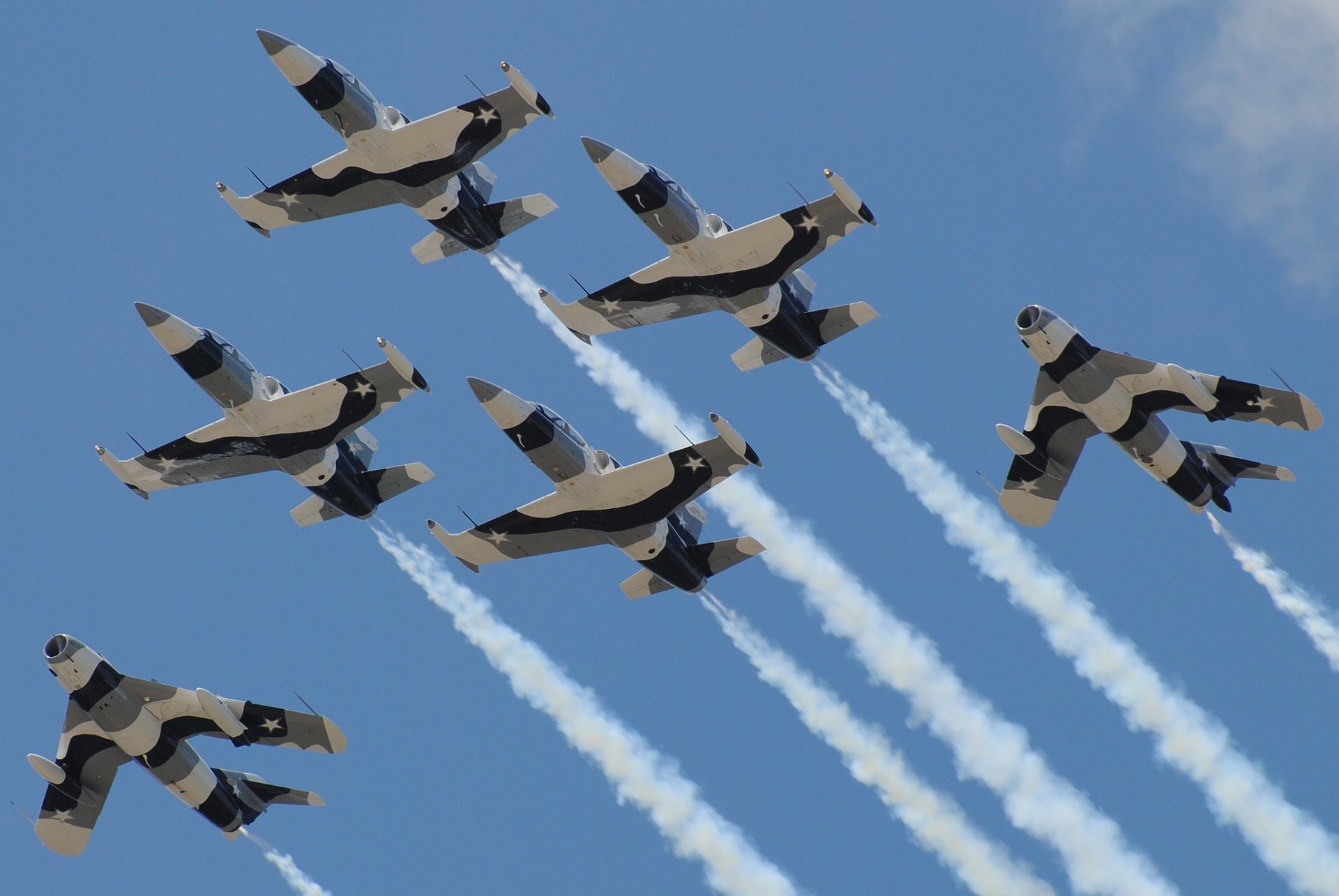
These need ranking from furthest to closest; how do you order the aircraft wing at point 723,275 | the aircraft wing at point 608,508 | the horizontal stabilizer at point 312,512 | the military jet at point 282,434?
the horizontal stabilizer at point 312,512 → the aircraft wing at point 723,275 → the military jet at point 282,434 → the aircraft wing at point 608,508

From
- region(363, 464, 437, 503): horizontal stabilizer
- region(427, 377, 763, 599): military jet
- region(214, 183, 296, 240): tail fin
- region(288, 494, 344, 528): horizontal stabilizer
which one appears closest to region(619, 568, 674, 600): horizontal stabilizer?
region(427, 377, 763, 599): military jet

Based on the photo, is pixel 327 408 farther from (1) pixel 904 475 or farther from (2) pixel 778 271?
(1) pixel 904 475

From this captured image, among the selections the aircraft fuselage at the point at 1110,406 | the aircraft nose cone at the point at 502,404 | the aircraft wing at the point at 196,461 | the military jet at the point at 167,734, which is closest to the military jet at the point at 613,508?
the aircraft nose cone at the point at 502,404

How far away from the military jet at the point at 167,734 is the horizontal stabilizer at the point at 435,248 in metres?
16.4

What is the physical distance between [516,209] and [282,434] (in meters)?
11.1

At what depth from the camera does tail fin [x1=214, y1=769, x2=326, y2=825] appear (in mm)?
71312

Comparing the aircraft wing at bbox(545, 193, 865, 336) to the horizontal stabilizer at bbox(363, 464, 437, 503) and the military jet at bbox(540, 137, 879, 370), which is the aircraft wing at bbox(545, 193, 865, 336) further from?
the horizontal stabilizer at bbox(363, 464, 437, 503)

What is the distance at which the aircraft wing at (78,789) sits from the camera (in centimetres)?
7138

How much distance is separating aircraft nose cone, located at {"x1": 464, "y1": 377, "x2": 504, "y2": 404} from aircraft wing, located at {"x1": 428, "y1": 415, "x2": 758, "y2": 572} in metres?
4.38

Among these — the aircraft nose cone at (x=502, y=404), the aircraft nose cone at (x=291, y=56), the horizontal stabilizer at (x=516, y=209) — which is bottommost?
the aircraft nose cone at (x=502, y=404)

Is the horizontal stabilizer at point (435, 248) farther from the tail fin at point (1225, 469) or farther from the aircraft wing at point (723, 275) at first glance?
the tail fin at point (1225, 469)

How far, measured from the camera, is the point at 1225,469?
67.9 m

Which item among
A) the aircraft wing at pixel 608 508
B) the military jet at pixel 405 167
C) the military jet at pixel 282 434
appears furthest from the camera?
the military jet at pixel 405 167

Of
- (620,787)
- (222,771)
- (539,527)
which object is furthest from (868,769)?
(222,771)
